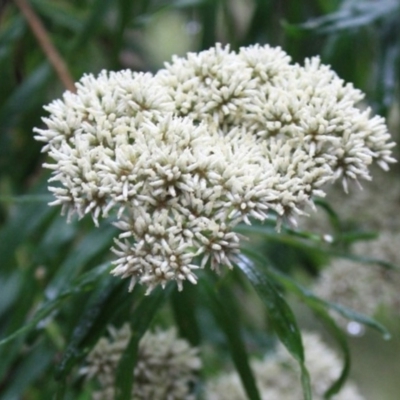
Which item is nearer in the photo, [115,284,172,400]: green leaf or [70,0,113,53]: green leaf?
[115,284,172,400]: green leaf

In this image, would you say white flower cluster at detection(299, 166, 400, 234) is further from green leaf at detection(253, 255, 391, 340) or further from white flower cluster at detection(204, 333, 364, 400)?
green leaf at detection(253, 255, 391, 340)

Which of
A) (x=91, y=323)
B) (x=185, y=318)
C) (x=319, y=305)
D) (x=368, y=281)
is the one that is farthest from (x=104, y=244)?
(x=368, y=281)

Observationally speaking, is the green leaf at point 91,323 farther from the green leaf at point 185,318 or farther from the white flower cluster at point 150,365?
the green leaf at point 185,318

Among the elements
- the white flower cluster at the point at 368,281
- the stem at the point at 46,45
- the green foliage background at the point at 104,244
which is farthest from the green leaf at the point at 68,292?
the white flower cluster at the point at 368,281

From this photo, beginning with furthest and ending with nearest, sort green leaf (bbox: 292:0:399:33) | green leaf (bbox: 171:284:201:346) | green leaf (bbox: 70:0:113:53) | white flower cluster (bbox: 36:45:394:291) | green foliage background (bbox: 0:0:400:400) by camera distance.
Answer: green leaf (bbox: 70:0:113:53) < green leaf (bbox: 292:0:399:33) < green leaf (bbox: 171:284:201:346) < green foliage background (bbox: 0:0:400:400) < white flower cluster (bbox: 36:45:394:291)

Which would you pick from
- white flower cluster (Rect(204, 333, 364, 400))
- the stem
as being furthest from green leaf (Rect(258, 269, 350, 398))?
the stem

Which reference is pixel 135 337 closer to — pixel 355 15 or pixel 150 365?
pixel 150 365
